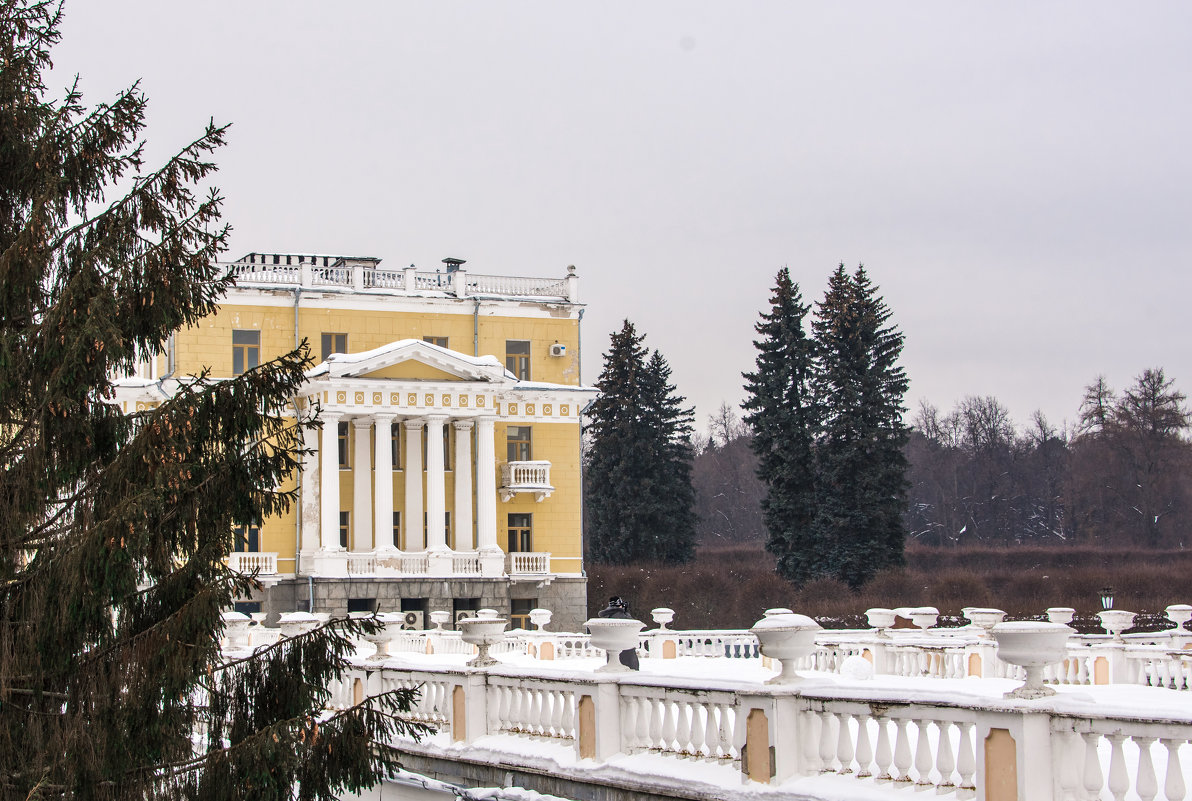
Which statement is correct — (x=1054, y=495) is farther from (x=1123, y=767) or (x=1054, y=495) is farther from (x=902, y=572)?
(x=1123, y=767)

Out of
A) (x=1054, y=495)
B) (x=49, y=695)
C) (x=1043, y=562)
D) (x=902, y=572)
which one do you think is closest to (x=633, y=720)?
(x=49, y=695)

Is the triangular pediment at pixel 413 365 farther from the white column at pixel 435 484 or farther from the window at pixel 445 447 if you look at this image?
the window at pixel 445 447

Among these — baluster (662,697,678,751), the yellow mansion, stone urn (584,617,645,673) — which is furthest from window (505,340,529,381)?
baluster (662,697,678,751)

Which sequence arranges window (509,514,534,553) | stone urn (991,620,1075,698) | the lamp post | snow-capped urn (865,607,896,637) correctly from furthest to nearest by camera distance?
window (509,514,534,553) → the lamp post → snow-capped urn (865,607,896,637) → stone urn (991,620,1075,698)

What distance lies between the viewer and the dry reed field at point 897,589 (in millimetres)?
52688

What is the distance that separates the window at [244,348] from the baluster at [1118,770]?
1655 inches

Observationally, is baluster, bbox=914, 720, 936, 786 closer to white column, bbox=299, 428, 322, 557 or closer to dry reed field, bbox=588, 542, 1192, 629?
white column, bbox=299, 428, 322, 557

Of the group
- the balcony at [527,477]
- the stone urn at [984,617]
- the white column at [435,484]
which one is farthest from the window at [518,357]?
the stone urn at [984,617]

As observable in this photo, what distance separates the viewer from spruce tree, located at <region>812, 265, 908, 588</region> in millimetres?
57656

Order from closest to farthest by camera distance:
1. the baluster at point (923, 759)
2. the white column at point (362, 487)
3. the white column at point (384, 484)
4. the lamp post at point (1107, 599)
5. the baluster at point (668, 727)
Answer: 1. the baluster at point (923, 759)
2. the baluster at point (668, 727)
3. the lamp post at point (1107, 599)
4. the white column at point (384, 484)
5. the white column at point (362, 487)

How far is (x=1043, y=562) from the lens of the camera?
2771 inches

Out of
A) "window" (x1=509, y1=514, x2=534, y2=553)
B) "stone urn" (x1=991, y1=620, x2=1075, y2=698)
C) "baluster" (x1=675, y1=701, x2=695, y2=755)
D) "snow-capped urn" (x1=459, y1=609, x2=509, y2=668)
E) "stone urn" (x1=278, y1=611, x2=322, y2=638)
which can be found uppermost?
"window" (x1=509, y1=514, x2=534, y2=553)

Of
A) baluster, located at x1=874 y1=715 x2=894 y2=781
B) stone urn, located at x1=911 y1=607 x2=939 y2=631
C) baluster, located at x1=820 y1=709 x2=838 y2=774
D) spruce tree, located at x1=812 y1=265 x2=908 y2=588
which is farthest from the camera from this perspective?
spruce tree, located at x1=812 y1=265 x2=908 y2=588

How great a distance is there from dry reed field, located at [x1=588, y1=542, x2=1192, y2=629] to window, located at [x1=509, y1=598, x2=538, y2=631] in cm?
823
